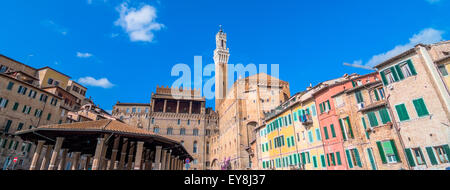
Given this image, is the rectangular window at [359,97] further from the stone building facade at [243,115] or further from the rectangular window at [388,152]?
the stone building facade at [243,115]

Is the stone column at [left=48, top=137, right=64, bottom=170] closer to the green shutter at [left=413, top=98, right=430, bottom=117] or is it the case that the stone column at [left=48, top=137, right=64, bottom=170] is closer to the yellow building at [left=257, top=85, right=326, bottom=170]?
the yellow building at [left=257, top=85, right=326, bottom=170]

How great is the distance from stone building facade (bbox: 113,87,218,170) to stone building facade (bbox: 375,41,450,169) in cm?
4977

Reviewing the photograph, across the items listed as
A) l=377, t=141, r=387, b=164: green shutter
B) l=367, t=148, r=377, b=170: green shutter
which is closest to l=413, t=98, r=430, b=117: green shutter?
l=377, t=141, r=387, b=164: green shutter

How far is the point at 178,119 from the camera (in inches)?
2463

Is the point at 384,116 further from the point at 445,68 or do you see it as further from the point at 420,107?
the point at 445,68

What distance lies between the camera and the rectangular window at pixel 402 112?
52.3 ft

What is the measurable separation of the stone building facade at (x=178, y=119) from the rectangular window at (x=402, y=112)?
49.7 meters

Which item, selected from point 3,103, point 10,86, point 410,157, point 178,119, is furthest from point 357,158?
point 178,119

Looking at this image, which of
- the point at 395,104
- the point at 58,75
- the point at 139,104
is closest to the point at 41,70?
the point at 58,75
